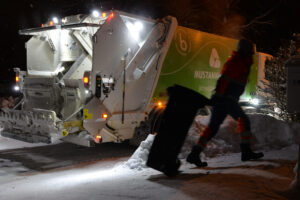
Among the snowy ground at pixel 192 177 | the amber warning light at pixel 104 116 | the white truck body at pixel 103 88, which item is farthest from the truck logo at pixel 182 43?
the amber warning light at pixel 104 116

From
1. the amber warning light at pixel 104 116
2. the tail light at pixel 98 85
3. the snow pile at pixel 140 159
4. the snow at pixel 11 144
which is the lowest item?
the snow at pixel 11 144

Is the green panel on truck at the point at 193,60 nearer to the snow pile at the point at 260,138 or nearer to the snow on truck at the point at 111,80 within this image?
the snow on truck at the point at 111,80

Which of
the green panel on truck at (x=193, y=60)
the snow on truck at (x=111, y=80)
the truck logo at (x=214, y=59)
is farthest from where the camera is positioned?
the truck logo at (x=214, y=59)

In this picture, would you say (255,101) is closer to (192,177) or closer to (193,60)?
(193,60)

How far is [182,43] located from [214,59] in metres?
1.43

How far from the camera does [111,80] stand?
6.79m

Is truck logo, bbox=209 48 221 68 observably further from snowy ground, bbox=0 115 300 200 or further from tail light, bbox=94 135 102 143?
tail light, bbox=94 135 102 143

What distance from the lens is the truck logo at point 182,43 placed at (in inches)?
297

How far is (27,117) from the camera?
7.20 m

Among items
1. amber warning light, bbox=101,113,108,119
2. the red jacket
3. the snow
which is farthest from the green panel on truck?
the snow

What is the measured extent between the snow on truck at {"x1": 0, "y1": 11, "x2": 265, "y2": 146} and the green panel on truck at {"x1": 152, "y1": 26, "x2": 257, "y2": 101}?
21mm

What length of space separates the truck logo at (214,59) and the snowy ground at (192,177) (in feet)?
8.12

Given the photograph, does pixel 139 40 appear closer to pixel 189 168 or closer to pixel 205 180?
pixel 189 168

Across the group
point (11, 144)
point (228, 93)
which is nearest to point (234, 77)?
point (228, 93)
